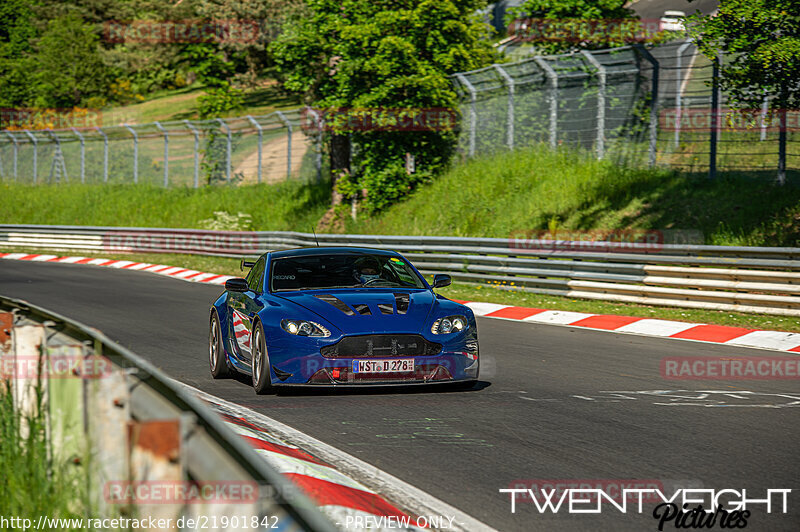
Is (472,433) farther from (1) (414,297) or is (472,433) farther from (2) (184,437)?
(2) (184,437)

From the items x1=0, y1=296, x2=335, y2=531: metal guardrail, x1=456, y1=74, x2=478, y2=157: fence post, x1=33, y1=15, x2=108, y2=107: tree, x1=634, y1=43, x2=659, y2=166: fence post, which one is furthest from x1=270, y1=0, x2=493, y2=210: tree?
x1=33, y1=15, x2=108, y2=107: tree

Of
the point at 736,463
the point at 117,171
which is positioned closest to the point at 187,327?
the point at 736,463

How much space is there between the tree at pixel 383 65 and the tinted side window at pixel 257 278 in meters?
16.7

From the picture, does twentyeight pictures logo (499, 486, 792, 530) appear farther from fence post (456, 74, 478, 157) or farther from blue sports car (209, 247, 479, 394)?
fence post (456, 74, 478, 157)

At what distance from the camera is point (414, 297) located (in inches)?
352

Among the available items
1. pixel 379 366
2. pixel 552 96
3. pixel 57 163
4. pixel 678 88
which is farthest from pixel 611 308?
pixel 57 163

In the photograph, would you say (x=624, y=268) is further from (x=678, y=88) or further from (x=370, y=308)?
(x=370, y=308)

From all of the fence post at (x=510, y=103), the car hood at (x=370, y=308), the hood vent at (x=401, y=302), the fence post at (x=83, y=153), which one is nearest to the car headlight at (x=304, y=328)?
the car hood at (x=370, y=308)

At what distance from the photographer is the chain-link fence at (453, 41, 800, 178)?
19.8 metres

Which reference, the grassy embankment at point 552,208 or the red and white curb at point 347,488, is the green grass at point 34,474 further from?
the grassy embankment at point 552,208

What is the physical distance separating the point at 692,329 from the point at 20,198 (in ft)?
137

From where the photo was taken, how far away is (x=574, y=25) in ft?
101

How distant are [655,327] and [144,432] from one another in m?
11.8

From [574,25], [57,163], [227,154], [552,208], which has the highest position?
[574,25]
